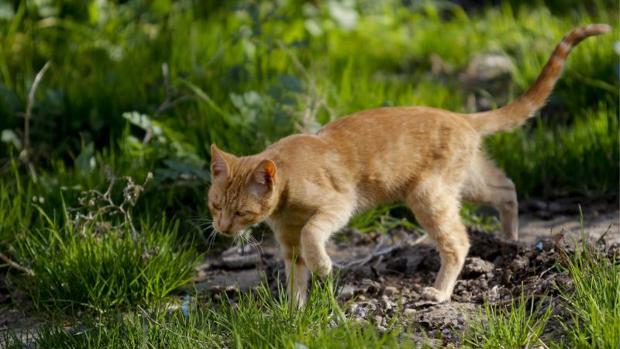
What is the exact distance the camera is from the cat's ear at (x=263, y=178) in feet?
12.9

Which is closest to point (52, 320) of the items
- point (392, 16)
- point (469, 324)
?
point (469, 324)

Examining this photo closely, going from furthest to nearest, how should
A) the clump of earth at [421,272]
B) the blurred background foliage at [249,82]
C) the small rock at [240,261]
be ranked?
the blurred background foliage at [249,82], the small rock at [240,261], the clump of earth at [421,272]

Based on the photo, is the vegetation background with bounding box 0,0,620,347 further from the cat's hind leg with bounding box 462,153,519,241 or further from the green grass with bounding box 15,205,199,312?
the cat's hind leg with bounding box 462,153,519,241

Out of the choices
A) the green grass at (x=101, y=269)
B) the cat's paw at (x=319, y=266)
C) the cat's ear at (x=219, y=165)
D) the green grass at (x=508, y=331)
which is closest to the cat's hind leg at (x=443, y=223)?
the cat's paw at (x=319, y=266)

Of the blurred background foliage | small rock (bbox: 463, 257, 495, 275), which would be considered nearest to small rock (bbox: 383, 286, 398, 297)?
small rock (bbox: 463, 257, 495, 275)

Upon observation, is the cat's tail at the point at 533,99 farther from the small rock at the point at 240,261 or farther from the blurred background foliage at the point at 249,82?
the small rock at the point at 240,261

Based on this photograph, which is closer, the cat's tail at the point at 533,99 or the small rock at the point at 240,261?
the cat's tail at the point at 533,99

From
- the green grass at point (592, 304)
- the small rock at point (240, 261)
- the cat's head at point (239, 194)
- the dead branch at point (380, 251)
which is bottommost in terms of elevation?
the small rock at point (240, 261)

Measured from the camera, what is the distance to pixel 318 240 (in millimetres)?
4121

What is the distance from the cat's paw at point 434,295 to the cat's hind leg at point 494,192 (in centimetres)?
77

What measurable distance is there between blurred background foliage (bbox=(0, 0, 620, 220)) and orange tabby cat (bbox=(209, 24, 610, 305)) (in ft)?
2.93

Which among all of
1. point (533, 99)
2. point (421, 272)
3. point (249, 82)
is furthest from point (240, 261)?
point (533, 99)

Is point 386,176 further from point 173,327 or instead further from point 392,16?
point 392,16

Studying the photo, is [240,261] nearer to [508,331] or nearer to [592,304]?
[508,331]
